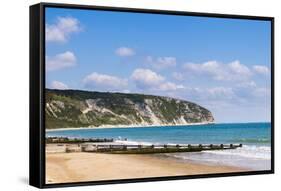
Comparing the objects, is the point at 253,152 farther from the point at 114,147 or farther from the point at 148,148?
the point at 114,147

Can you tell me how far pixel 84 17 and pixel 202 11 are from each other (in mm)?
1744

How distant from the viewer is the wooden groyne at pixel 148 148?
30.4ft

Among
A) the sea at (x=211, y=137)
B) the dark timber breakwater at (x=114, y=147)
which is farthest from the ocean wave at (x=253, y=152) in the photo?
the dark timber breakwater at (x=114, y=147)

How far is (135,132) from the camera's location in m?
9.48

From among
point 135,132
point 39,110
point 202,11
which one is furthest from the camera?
point 202,11

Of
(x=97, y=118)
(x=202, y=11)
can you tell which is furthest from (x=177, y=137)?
(x=202, y=11)

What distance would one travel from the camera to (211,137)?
9961 mm

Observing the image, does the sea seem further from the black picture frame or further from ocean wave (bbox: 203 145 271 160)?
the black picture frame

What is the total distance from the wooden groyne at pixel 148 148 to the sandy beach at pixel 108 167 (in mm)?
49

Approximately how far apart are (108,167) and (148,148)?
0.57 m

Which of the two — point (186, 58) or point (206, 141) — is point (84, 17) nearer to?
point (186, 58)

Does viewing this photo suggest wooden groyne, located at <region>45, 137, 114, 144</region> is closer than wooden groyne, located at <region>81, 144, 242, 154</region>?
Yes

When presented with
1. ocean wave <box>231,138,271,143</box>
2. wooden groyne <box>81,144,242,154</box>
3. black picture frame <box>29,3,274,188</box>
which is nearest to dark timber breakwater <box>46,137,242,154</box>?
wooden groyne <box>81,144,242,154</box>

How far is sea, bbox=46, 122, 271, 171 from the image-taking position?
9.34m
